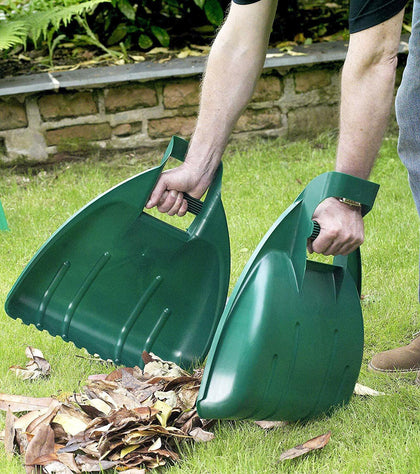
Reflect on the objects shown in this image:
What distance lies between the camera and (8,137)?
4.69 m

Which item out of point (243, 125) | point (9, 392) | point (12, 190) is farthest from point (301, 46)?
point (9, 392)

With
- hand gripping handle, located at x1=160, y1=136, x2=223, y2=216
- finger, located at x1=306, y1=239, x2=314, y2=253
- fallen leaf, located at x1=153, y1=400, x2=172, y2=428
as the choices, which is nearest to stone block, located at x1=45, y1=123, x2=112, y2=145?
hand gripping handle, located at x1=160, y1=136, x2=223, y2=216

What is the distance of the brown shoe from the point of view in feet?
7.74

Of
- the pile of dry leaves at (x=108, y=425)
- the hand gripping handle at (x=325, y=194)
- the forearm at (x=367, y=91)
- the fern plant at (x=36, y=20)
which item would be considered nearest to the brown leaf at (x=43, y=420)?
the pile of dry leaves at (x=108, y=425)

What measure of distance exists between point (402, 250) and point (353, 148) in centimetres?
158

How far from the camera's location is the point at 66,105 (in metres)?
4.75

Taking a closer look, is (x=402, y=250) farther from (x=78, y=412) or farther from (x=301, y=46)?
(x=301, y=46)

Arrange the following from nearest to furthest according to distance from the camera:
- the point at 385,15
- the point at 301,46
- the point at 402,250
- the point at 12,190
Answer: the point at 385,15 → the point at 402,250 → the point at 12,190 → the point at 301,46

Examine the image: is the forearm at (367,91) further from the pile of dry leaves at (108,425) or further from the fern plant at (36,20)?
the fern plant at (36,20)

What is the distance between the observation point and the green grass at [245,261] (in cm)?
185

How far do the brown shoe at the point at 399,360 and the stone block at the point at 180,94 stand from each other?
2.94 meters

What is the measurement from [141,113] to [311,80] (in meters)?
1.23

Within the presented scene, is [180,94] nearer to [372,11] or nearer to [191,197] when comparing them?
[191,197]

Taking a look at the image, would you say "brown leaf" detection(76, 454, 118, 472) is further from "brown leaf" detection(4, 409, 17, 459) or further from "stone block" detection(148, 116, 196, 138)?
"stone block" detection(148, 116, 196, 138)
